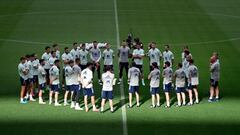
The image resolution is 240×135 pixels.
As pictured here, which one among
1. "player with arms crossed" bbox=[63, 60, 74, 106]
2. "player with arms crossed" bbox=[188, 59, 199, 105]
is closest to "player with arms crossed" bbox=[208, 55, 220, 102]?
"player with arms crossed" bbox=[188, 59, 199, 105]

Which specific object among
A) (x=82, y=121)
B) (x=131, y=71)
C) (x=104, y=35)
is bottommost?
(x=82, y=121)

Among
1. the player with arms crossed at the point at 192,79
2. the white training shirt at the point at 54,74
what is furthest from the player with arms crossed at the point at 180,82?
the white training shirt at the point at 54,74

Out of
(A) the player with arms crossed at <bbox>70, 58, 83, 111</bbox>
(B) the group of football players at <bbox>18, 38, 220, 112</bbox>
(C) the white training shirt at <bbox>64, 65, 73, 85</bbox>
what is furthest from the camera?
(C) the white training shirt at <bbox>64, 65, 73, 85</bbox>

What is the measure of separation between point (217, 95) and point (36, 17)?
67.6ft

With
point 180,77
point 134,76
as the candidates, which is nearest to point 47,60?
point 134,76

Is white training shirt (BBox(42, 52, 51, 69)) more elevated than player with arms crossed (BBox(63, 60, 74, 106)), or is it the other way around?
white training shirt (BBox(42, 52, 51, 69))

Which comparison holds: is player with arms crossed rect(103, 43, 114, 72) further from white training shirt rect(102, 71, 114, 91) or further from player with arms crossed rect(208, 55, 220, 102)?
player with arms crossed rect(208, 55, 220, 102)

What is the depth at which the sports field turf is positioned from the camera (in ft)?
63.3

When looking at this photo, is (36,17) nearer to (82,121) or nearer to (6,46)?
(6,46)

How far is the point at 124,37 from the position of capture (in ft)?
110

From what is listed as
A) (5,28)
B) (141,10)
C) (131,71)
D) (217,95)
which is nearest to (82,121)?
(131,71)

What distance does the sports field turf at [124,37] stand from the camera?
19297 millimetres

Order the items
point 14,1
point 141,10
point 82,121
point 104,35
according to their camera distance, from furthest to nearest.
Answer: point 14,1, point 141,10, point 104,35, point 82,121

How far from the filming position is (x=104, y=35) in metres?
34.1
